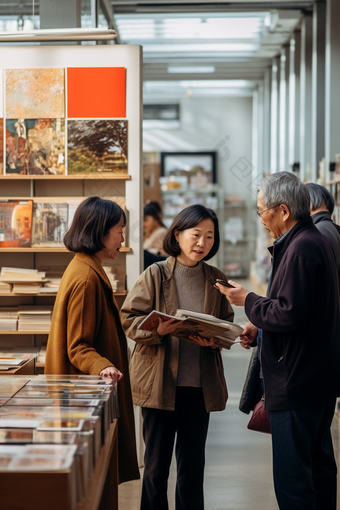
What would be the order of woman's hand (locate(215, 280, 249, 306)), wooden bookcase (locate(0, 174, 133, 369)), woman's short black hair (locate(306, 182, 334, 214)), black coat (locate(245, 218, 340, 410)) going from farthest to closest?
1. wooden bookcase (locate(0, 174, 133, 369))
2. woman's short black hair (locate(306, 182, 334, 214))
3. woman's hand (locate(215, 280, 249, 306))
4. black coat (locate(245, 218, 340, 410))

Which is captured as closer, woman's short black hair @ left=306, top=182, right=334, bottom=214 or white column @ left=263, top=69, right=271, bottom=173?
woman's short black hair @ left=306, top=182, right=334, bottom=214

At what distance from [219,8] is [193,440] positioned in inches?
262

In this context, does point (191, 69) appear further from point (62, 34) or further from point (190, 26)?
point (62, 34)

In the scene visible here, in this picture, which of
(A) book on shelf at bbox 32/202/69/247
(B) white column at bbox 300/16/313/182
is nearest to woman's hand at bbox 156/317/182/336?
(A) book on shelf at bbox 32/202/69/247

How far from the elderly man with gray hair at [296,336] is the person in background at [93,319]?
0.63 meters

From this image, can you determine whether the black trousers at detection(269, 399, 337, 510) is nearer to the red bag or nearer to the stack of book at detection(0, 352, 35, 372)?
the red bag

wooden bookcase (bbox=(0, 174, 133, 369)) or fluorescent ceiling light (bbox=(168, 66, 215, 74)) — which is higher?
fluorescent ceiling light (bbox=(168, 66, 215, 74))

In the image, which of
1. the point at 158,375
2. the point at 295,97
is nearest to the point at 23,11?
the point at 158,375

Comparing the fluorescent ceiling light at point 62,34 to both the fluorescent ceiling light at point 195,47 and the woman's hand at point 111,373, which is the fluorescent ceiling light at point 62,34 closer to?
the woman's hand at point 111,373

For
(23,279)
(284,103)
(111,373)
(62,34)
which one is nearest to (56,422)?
(111,373)

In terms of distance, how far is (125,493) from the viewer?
3.66 meters

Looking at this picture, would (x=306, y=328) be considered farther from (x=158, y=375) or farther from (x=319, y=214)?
(x=319, y=214)

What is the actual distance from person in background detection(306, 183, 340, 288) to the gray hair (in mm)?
1566

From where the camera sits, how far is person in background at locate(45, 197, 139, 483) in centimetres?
243
